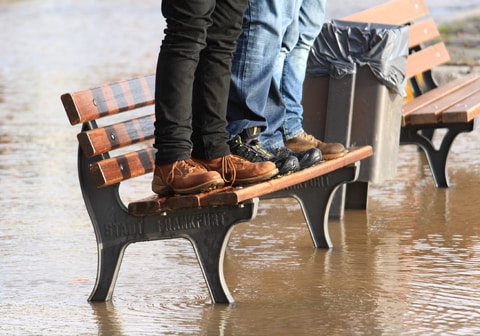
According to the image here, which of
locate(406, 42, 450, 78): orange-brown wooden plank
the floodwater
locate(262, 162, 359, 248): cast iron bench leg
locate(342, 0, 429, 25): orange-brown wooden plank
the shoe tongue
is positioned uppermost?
locate(342, 0, 429, 25): orange-brown wooden plank

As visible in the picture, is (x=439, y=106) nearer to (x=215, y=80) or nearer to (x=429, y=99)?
(x=429, y=99)

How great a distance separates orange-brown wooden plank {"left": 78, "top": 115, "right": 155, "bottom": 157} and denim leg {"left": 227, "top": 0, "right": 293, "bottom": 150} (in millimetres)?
437

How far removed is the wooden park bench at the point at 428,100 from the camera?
7.20 meters

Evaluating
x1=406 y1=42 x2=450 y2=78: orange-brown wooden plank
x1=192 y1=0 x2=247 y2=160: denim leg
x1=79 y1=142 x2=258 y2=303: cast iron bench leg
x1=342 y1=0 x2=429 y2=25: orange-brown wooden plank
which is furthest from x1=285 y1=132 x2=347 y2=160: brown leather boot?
x1=406 y1=42 x2=450 y2=78: orange-brown wooden plank

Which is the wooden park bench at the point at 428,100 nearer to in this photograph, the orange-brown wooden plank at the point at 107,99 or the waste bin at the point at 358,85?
the waste bin at the point at 358,85

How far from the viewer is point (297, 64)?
591cm

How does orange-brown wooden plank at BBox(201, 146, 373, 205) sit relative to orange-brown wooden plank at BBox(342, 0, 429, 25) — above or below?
below

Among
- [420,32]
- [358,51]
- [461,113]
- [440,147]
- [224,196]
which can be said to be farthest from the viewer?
[420,32]

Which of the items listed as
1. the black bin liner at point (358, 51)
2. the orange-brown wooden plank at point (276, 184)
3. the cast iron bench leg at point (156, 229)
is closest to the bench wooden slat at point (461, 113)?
the black bin liner at point (358, 51)

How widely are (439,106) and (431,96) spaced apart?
0.58m

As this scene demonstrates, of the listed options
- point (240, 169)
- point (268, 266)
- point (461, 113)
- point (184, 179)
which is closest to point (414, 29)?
point (461, 113)

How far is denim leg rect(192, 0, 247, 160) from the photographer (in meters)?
4.96

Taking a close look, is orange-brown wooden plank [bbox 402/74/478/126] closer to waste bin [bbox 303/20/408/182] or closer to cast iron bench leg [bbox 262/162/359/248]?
waste bin [bbox 303/20/408/182]

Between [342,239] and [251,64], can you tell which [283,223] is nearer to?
[342,239]
